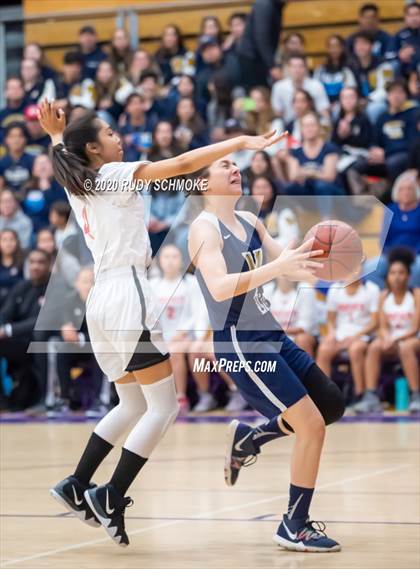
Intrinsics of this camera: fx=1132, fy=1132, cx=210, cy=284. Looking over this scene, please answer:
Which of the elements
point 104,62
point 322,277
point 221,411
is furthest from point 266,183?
point 322,277

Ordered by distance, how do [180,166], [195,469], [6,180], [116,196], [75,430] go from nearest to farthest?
[180,166] → [116,196] → [195,469] → [75,430] → [6,180]

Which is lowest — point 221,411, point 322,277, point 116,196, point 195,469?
point 221,411

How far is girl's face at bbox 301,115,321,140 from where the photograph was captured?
12.3 m

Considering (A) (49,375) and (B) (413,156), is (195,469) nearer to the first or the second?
(A) (49,375)

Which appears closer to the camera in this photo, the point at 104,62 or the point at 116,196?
the point at 116,196

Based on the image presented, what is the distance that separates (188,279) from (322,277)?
242 inches

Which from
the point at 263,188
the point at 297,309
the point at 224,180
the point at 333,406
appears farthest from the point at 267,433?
the point at 263,188

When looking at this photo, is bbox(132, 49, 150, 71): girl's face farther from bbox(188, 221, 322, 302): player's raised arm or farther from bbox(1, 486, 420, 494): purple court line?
bbox(188, 221, 322, 302): player's raised arm

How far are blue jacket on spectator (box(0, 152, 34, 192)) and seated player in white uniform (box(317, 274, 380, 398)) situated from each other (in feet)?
15.3

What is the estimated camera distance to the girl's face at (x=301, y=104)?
12.7 m

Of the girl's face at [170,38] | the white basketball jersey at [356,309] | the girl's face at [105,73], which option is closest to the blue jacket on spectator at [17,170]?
the girl's face at [105,73]

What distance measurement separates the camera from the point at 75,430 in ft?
33.4

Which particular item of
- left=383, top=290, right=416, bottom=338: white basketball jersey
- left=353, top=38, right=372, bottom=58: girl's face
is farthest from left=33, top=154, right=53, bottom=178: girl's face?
left=383, top=290, right=416, bottom=338: white basketball jersey

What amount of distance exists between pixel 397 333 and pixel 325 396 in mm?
5792
